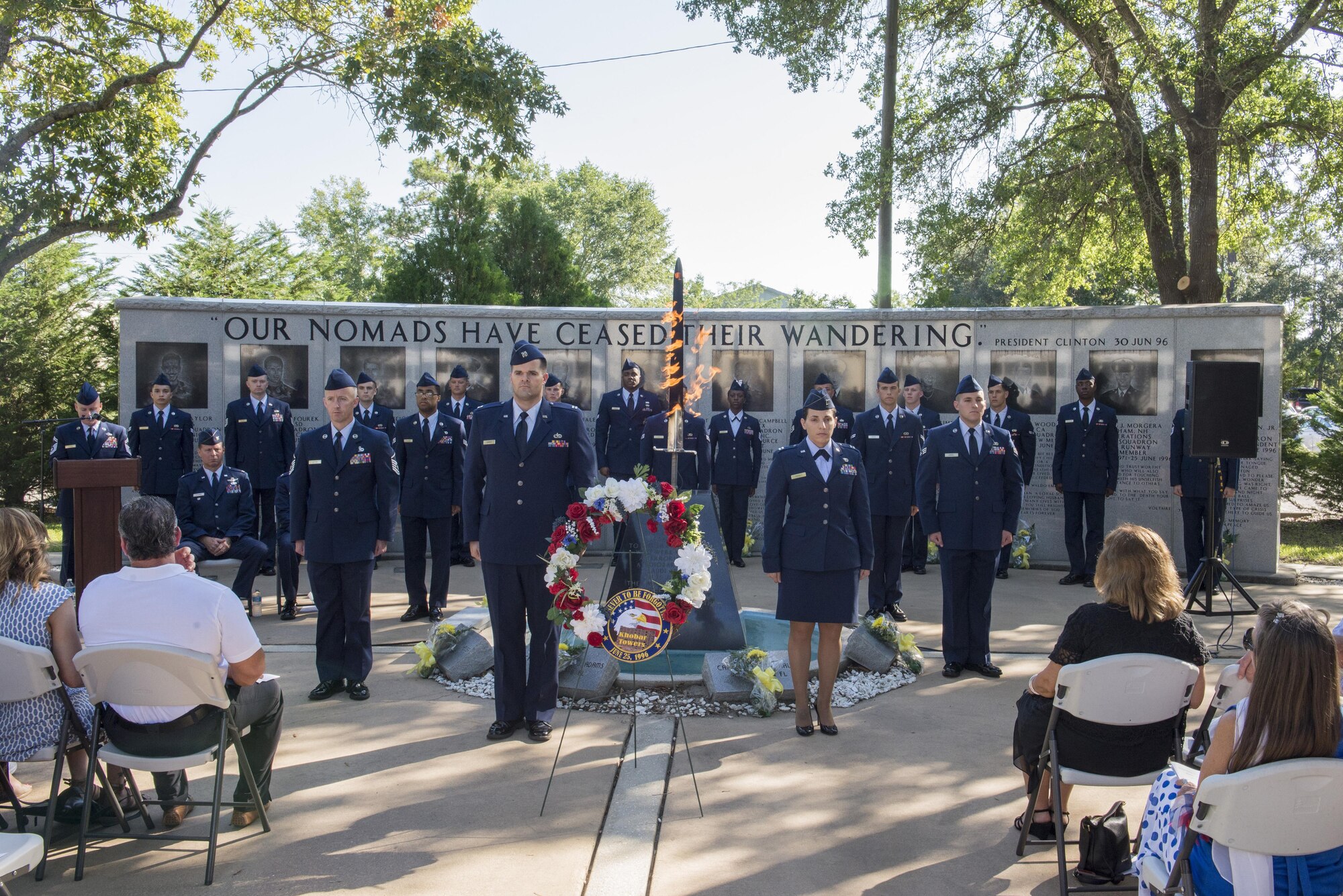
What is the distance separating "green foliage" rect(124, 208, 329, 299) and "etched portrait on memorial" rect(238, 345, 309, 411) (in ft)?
37.2

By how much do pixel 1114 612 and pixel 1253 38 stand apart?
11.7 meters

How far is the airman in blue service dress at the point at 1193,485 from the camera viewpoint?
10.0 meters

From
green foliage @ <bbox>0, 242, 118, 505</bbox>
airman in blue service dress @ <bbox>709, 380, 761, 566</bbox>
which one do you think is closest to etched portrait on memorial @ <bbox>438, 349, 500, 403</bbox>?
airman in blue service dress @ <bbox>709, 380, 761, 566</bbox>

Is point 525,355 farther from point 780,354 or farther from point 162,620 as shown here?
point 780,354

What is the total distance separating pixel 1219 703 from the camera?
417cm

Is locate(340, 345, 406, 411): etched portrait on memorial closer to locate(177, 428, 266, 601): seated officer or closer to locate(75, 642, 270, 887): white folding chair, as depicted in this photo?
locate(177, 428, 266, 601): seated officer

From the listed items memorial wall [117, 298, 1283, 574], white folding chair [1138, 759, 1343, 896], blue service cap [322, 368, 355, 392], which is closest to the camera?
white folding chair [1138, 759, 1343, 896]

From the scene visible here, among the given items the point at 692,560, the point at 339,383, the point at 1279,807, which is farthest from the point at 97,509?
the point at 1279,807

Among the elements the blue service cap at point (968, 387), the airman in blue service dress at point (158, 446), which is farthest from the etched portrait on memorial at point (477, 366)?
the blue service cap at point (968, 387)

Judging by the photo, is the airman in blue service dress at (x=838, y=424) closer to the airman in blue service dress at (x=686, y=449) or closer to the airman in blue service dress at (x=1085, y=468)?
the airman in blue service dress at (x=686, y=449)

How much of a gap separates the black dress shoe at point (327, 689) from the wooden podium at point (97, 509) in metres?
1.75

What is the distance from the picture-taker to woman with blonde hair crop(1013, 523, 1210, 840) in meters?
3.95

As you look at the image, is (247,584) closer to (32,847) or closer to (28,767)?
(28,767)

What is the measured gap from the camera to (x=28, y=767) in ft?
17.3
